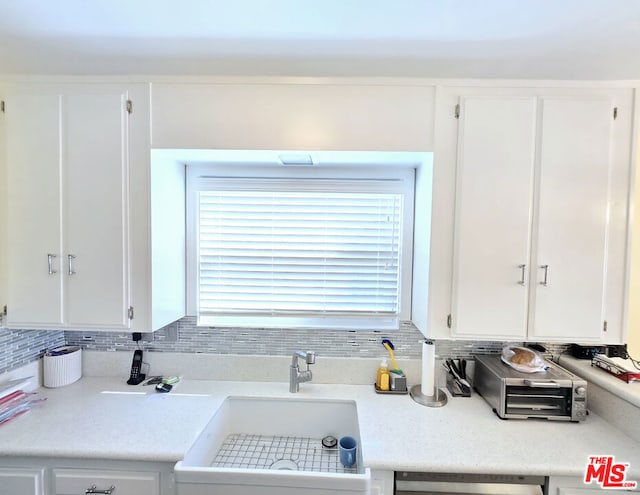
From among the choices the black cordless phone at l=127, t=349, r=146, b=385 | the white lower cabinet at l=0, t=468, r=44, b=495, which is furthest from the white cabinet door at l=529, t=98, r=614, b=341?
the white lower cabinet at l=0, t=468, r=44, b=495

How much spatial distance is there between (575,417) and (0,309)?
107 inches

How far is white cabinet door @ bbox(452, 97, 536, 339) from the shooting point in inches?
50.0

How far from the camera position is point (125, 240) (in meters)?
1.34

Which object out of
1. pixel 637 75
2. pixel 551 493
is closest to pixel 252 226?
pixel 551 493

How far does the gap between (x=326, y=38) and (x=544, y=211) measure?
1.18m

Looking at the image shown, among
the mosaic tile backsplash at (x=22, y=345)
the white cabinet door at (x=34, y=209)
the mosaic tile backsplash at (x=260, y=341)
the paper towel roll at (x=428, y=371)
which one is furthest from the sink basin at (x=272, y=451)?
the mosaic tile backsplash at (x=22, y=345)

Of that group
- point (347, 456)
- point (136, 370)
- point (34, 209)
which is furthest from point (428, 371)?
point (34, 209)

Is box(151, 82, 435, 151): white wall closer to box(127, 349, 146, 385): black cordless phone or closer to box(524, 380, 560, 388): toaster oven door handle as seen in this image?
box(524, 380, 560, 388): toaster oven door handle

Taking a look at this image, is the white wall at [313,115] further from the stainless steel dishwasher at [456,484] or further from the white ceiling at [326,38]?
the stainless steel dishwasher at [456,484]

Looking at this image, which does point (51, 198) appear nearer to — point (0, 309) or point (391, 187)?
point (0, 309)

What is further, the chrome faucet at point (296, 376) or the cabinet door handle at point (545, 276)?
the chrome faucet at point (296, 376)

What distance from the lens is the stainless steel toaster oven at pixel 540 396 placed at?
1258mm

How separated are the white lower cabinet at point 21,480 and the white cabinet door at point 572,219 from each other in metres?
2.15

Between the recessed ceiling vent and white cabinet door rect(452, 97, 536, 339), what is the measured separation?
732mm
